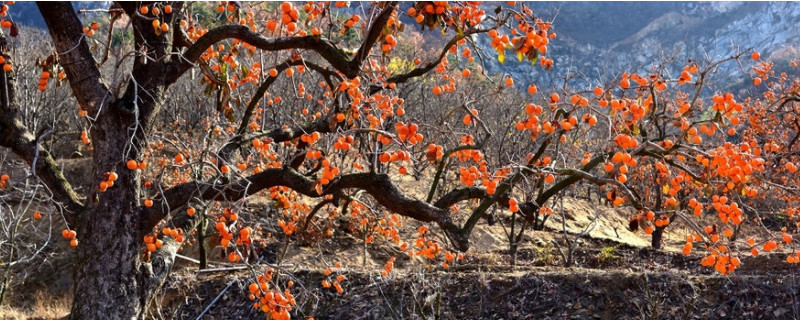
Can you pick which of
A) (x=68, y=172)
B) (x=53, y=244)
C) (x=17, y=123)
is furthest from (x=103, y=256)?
(x=68, y=172)

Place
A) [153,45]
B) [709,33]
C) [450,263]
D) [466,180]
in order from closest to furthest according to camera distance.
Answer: [466,180] < [153,45] < [450,263] < [709,33]

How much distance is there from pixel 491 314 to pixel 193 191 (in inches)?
160

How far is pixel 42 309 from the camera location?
1159 cm

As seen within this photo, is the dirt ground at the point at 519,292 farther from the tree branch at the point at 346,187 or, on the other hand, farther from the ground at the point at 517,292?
the tree branch at the point at 346,187

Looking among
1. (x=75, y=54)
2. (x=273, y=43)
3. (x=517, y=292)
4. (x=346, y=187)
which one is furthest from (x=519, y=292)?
(x=75, y=54)

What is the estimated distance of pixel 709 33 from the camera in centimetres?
6700

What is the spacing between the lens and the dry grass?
1104cm

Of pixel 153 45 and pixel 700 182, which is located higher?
pixel 153 45

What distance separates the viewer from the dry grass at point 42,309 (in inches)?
435

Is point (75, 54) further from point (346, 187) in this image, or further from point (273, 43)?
point (346, 187)

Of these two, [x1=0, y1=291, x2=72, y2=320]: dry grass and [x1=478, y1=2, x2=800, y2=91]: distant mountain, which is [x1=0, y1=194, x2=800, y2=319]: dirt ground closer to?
[x1=0, y1=291, x2=72, y2=320]: dry grass

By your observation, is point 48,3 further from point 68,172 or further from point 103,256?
point 68,172

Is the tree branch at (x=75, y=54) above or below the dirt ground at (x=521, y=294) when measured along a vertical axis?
above

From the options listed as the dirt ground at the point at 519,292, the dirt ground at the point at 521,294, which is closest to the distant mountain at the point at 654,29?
the dirt ground at the point at 519,292
